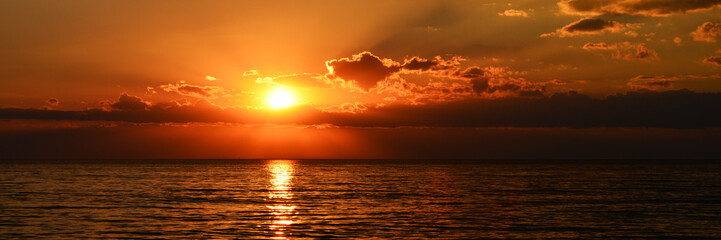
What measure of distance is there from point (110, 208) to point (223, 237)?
886 inches

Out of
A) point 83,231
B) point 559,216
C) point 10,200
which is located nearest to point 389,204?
point 559,216

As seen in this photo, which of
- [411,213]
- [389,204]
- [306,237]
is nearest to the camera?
[306,237]

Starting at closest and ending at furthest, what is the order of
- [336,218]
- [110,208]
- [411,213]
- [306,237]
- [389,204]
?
[306,237]
[336,218]
[411,213]
[110,208]
[389,204]

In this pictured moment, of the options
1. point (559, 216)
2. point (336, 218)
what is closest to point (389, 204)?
point (336, 218)

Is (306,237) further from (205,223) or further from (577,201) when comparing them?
(577,201)

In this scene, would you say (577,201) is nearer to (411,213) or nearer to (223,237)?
(411,213)

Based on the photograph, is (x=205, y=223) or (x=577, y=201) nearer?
(x=205, y=223)

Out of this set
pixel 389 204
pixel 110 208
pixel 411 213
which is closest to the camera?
pixel 411 213

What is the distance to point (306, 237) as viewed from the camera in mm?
36469

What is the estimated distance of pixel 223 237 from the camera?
36.6 metres

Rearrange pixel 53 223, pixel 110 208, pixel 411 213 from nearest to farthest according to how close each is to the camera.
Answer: pixel 53 223, pixel 411 213, pixel 110 208

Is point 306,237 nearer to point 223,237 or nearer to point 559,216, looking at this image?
point 223,237

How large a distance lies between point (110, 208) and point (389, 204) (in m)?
25.7

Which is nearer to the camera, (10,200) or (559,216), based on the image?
(559,216)
